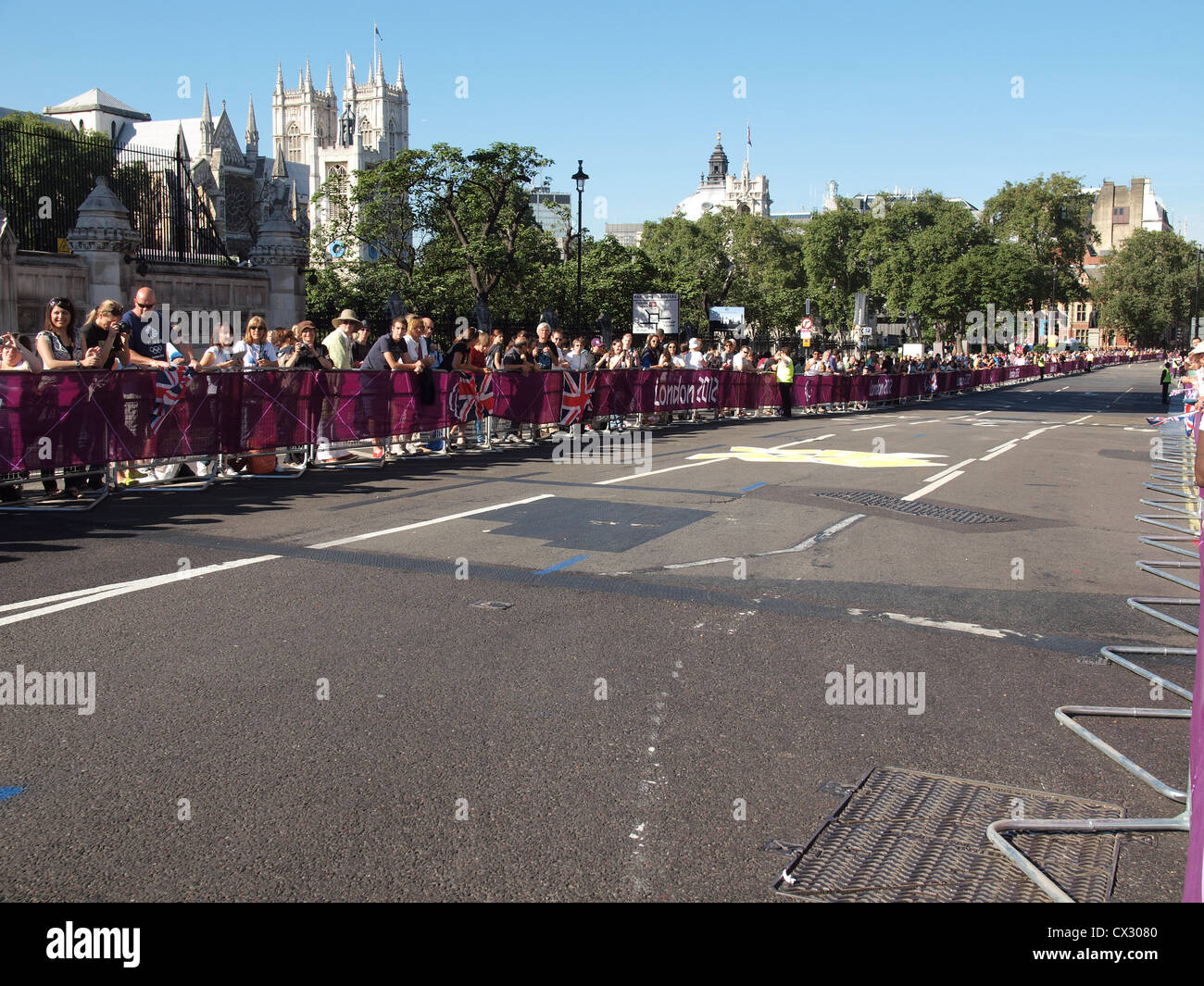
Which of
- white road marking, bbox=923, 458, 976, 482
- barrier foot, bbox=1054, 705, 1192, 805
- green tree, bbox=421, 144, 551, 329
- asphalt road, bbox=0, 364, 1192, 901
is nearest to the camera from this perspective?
asphalt road, bbox=0, 364, 1192, 901

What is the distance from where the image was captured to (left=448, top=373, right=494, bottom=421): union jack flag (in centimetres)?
1761

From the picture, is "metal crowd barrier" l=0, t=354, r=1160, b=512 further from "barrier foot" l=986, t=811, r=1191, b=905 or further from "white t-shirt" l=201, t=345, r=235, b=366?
"barrier foot" l=986, t=811, r=1191, b=905

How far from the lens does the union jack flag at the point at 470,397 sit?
17.6 metres

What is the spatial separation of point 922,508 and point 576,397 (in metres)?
10.6

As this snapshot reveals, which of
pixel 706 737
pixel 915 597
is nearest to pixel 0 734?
pixel 706 737

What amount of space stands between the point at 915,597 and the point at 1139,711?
2387mm

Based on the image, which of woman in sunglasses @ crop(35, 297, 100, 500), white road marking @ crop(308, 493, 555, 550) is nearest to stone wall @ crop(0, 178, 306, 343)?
woman in sunglasses @ crop(35, 297, 100, 500)

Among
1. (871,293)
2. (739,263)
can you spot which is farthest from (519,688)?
(739,263)

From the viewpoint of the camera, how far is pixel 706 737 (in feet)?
15.3

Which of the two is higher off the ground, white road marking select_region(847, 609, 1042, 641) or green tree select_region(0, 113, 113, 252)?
green tree select_region(0, 113, 113, 252)

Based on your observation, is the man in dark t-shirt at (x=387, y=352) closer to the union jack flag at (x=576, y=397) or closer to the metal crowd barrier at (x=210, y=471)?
the metal crowd barrier at (x=210, y=471)

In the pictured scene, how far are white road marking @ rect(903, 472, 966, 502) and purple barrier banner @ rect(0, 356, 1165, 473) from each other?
7329mm

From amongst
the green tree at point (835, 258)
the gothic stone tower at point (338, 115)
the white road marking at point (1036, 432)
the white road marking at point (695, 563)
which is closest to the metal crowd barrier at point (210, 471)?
the white road marking at point (695, 563)
